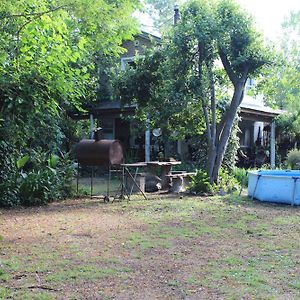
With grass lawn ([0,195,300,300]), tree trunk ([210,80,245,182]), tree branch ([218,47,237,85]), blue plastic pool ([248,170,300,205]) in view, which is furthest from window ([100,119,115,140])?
grass lawn ([0,195,300,300])

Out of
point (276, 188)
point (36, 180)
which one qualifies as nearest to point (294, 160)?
point (276, 188)

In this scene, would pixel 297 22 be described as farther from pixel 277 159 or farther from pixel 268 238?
pixel 268 238

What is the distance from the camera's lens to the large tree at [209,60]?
1352 centimetres

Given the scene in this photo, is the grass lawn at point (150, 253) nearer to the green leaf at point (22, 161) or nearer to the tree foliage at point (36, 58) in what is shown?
the green leaf at point (22, 161)

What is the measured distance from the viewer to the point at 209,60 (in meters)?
14.1

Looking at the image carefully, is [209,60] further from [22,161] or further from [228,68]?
[22,161]

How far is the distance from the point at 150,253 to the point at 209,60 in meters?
8.93

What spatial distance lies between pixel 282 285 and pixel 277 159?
61.7 ft

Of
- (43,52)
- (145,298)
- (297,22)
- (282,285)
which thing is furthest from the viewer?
(297,22)

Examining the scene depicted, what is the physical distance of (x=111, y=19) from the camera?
27.3ft

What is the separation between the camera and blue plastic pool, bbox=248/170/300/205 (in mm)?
11500

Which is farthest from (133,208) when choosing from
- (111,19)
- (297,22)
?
(297,22)

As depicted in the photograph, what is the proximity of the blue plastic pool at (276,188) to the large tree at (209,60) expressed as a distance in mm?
2290

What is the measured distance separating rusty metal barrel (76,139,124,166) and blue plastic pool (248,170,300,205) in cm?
366
